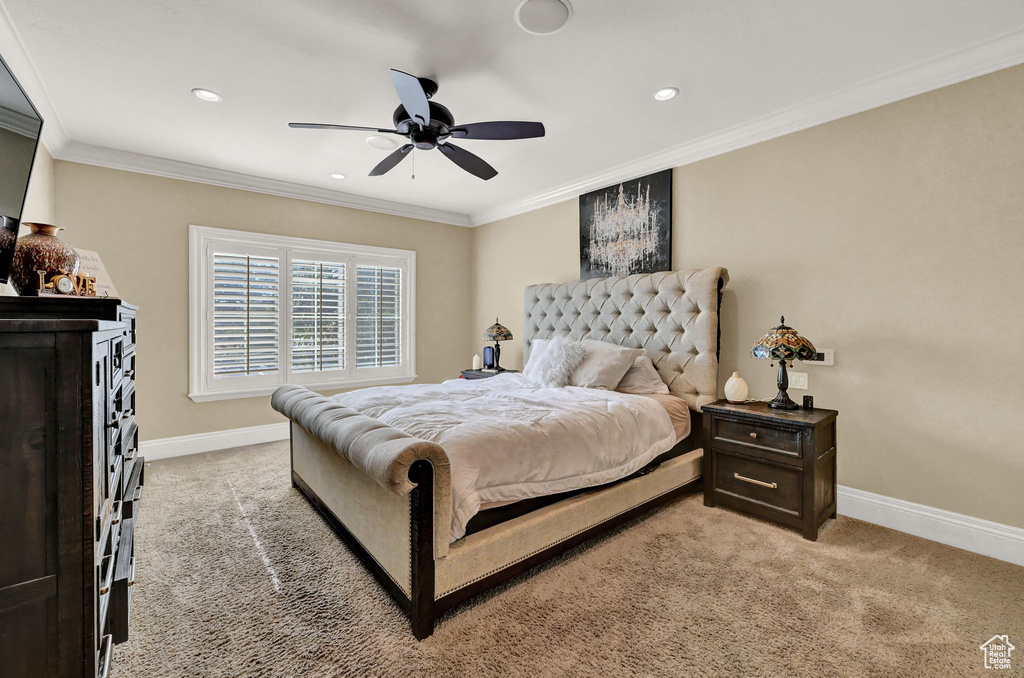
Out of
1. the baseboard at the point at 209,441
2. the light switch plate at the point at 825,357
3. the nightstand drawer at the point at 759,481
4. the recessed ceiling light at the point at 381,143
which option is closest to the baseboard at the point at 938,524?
the nightstand drawer at the point at 759,481

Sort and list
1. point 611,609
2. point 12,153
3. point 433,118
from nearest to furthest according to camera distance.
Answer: point 12,153 → point 611,609 → point 433,118

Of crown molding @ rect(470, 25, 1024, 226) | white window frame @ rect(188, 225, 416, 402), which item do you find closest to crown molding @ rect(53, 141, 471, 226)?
white window frame @ rect(188, 225, 416, 402)

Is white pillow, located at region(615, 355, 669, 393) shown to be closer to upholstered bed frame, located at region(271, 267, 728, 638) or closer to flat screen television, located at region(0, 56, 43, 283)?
upholstered bed frame, located at region(271, 267, 728, 638)

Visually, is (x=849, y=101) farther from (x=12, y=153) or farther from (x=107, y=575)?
(x=107, y=575)

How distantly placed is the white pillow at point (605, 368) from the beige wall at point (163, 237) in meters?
3.09

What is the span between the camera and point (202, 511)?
2.79 m

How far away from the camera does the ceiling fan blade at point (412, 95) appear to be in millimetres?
1982

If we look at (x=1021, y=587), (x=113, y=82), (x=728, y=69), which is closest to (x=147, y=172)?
(x=113, y=82)

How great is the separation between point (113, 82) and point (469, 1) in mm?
2235

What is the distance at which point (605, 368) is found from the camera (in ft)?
10.8

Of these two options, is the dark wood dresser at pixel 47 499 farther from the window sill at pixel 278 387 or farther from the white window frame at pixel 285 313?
the white window frame at pixel 285 313

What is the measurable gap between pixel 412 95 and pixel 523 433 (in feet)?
5.62

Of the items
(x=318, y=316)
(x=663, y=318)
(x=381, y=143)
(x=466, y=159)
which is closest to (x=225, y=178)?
(x=318, y=316)

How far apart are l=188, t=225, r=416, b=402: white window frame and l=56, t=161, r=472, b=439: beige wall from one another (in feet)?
0.27
